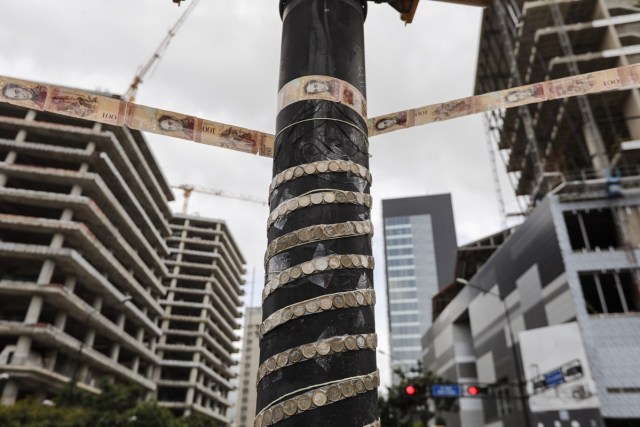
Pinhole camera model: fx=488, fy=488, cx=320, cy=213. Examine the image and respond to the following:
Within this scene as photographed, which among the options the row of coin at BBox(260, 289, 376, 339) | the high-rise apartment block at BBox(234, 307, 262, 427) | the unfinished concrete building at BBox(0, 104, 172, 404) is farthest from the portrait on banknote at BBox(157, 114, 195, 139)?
the high-rise apartment block at BBox(234, 307, 262, 427)

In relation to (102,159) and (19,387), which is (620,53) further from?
(19,387)

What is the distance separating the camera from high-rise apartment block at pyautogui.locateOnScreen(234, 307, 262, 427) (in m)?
165

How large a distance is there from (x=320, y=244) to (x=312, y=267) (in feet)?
0.52

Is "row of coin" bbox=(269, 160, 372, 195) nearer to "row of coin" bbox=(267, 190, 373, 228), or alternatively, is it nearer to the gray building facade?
"row of coin" bbox=(267, 190, 373, 228)

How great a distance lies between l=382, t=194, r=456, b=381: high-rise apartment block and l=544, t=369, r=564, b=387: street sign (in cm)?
10819

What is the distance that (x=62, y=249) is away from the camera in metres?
45.1

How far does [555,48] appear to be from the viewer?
4616cm

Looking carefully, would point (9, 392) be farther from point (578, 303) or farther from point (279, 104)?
point (279, 104)

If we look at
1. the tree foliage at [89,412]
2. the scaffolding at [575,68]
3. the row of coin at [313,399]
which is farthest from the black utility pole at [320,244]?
the scaffolding at [575,68]

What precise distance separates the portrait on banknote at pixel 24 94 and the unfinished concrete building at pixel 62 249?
4524 cm

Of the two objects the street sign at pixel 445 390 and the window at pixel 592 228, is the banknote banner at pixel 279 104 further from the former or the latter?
the window at pixel 592 228

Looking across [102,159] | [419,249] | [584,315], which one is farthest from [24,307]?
[419,249]

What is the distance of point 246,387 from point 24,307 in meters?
134

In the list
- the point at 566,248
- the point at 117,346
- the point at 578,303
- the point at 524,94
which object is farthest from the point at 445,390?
the point at 117,346
